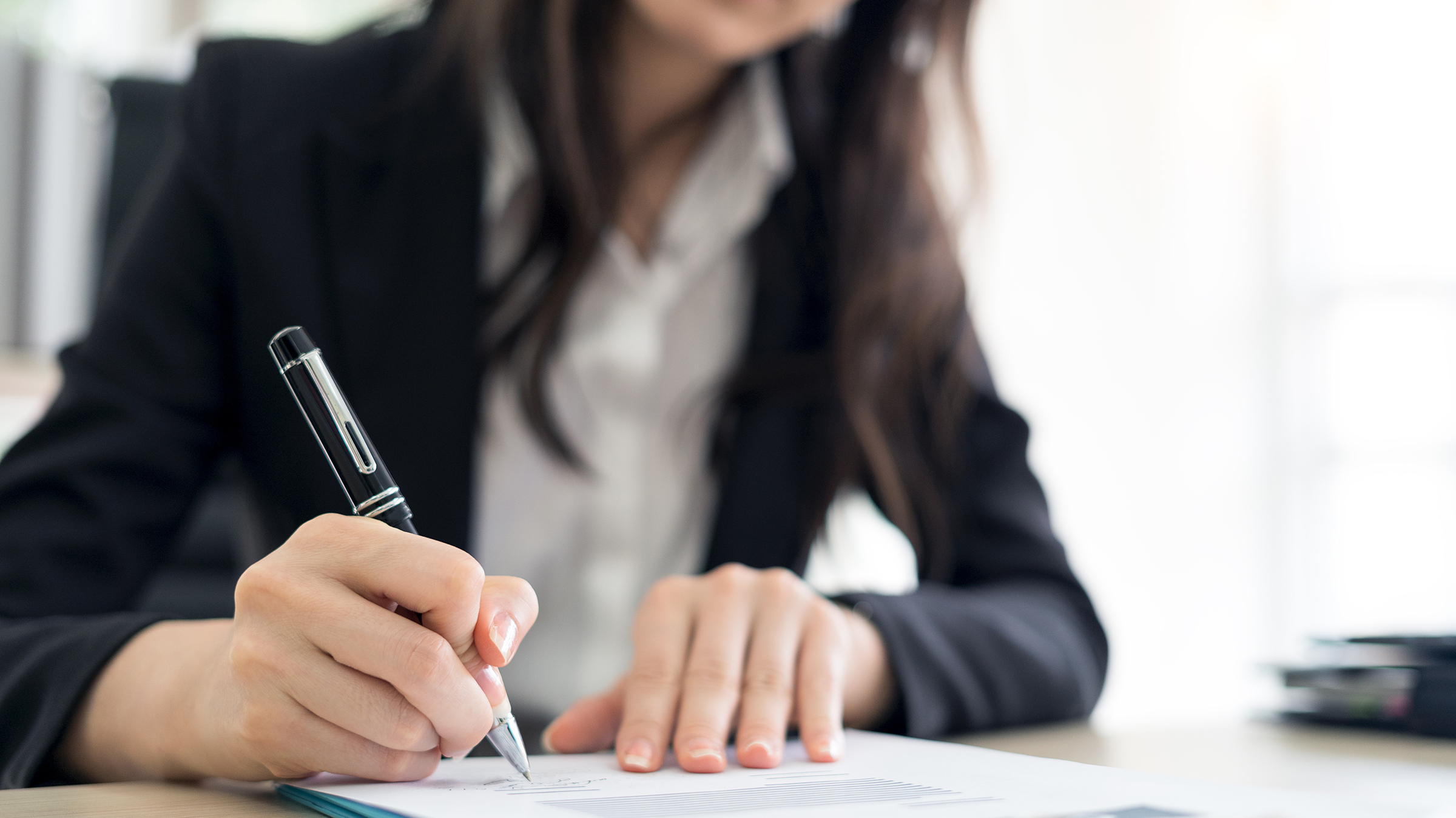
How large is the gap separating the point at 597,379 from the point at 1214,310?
2628mm

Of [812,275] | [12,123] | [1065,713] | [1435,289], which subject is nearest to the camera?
[1065,713]

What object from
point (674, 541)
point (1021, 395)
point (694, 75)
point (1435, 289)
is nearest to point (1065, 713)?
point (674, 541)

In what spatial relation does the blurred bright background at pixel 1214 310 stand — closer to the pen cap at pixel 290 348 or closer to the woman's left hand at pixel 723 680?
the woman's left hand at pixel 723 680

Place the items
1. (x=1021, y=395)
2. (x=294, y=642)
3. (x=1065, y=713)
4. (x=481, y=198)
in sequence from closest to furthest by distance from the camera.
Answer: (x=294, y=642), (x=1065, y=713), (x=481, y=198), (x=1021, y=395)

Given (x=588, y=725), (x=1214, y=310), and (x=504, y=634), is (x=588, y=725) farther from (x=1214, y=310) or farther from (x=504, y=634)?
(x=1214, y=310)

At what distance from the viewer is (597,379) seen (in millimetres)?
866

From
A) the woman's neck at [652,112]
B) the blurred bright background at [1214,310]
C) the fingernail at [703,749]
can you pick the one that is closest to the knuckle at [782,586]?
the fingernail at [703,749]

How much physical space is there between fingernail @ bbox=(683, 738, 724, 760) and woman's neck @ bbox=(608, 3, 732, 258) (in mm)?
536

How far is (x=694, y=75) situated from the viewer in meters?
0.96

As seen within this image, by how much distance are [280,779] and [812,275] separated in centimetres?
62

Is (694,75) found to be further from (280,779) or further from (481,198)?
(280,779)

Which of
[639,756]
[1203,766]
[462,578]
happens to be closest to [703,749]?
[639,756]

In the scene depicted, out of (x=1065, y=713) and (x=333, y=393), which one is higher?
(x=333, y=393)

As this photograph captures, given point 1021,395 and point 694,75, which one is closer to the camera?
point 694,75
